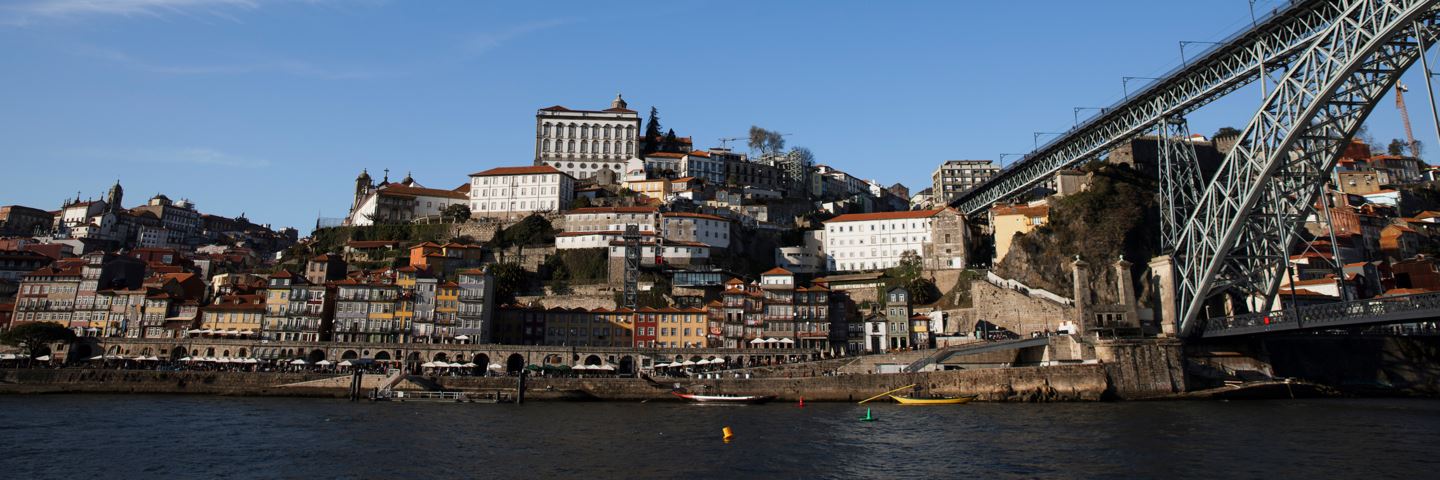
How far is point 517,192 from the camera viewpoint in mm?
84062

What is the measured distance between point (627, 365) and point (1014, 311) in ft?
86.1

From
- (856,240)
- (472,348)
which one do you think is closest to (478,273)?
(472,348)

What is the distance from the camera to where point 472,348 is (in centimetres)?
5675

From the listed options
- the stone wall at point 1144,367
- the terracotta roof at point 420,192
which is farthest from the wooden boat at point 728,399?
the terracotta roof at point 420,192

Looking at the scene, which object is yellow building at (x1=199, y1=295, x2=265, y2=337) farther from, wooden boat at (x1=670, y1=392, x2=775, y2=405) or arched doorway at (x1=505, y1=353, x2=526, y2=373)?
wooden boat at (x1=670, y1=392, x2=775, y2=405)

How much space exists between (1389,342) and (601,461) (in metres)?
48.1

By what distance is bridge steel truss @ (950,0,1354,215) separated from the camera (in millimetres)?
37344

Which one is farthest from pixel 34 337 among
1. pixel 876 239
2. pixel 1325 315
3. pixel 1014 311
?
pixel 1325 315

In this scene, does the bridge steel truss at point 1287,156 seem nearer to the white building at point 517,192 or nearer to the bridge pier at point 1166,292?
the bridge pier at point 1166,292

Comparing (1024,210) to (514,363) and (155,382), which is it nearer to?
(514,363)

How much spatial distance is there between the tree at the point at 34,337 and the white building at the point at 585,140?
160 ft

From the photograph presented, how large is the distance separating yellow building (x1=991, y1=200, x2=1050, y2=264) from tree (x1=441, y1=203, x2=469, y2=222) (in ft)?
164

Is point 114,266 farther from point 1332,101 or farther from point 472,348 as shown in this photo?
point 1332,101

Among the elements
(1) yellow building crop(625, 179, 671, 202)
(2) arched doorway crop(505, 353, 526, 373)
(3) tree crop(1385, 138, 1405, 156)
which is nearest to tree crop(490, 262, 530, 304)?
(2) arched doorway crop(505, 353, 526, 373)
